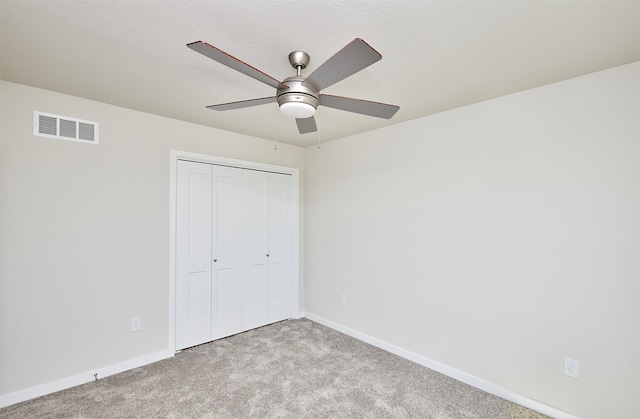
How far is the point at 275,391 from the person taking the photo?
237 cm

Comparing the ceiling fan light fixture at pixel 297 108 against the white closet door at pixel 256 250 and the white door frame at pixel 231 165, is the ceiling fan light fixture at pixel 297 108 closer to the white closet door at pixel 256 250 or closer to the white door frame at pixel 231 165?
the white door frame at pixel 231 165

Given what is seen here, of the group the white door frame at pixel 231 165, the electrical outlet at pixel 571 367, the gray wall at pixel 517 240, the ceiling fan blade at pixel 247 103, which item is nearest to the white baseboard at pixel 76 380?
the white door frame at pixel 231 165

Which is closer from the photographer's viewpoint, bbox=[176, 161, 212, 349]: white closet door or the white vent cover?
the white vent cover

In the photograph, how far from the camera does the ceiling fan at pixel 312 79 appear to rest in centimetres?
119

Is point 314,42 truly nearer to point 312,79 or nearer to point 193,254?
point 312,79

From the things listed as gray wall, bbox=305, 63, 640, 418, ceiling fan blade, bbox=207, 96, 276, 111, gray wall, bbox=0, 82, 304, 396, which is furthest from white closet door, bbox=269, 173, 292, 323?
ceiling fan blade, bbox=207, 96, 276, 111

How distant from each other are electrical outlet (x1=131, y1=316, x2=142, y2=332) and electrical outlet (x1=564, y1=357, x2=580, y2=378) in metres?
3.45

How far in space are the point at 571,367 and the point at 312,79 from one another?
8.25 feet

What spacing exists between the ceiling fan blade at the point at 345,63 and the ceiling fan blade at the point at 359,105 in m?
0.14

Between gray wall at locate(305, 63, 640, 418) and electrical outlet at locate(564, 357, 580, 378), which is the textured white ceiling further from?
electrical outlet at locate(564, 357, 580, 378)

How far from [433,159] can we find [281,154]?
1.95 meters

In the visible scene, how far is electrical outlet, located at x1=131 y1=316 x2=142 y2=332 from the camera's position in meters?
2.73

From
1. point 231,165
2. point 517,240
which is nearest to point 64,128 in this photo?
point 231,165

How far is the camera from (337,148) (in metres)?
3.70
